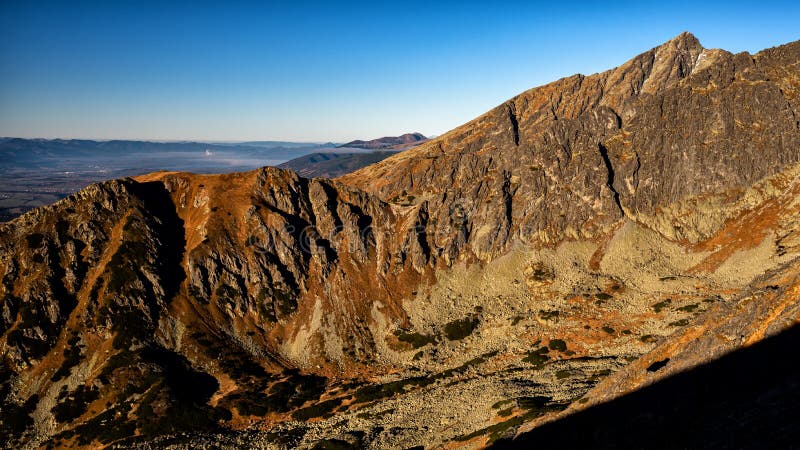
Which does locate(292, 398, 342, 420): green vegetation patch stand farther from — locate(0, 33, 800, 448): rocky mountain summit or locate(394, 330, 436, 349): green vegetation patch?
locate(394, 330, 436, 349): green vegetation patch

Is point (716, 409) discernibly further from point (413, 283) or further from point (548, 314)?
point (413, 283)

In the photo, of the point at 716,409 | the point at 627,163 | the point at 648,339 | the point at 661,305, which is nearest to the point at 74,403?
the point at 716,409

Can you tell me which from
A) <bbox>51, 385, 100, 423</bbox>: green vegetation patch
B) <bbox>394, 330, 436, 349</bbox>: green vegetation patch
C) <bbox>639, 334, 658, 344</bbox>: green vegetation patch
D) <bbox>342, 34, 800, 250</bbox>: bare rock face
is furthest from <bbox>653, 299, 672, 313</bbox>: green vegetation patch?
<bbox>51, 385, 100, 423</bbox>: green vegetation patch

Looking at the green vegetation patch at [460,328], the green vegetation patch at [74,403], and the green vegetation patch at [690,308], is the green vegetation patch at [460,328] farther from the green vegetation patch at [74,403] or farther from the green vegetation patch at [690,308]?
the green vegetation patch at [74,403]

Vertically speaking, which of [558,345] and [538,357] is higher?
[558,345]

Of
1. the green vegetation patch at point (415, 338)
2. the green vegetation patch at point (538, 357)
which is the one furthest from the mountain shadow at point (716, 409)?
the green vegetation patch at point (415, 338)

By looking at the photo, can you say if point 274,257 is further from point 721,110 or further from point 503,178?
point 721,110
